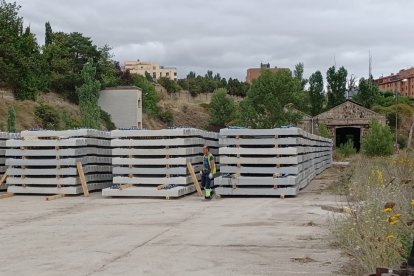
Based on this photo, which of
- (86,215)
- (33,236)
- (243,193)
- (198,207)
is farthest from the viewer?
(243,193)

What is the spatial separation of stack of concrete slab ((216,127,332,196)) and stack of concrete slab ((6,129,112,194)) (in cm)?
418

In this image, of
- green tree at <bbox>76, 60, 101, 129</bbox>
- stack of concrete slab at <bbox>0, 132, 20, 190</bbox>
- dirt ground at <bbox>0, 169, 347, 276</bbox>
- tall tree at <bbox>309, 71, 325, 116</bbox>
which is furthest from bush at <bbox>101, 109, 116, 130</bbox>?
dirt ground at <bbox>0, 169, 347, 276</bbox>

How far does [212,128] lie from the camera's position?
79.8 m

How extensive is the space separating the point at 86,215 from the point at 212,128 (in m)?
67.9

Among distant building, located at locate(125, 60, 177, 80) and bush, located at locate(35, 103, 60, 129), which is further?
distant building, located at locate(125, 60, 177, 80)

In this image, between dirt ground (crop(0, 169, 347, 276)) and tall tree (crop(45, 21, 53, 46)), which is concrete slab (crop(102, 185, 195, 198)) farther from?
tall tree (crop(45, 21, 53, 46))

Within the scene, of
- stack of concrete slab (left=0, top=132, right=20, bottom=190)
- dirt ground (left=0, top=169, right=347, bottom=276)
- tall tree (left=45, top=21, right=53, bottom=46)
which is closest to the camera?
dirt ground (left=0, top=169, right=347, bottom=276)

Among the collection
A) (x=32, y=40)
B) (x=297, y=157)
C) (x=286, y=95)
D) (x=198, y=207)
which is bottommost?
(x=198, y=207)

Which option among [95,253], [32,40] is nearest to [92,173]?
[95,253]

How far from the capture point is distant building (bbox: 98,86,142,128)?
198ft

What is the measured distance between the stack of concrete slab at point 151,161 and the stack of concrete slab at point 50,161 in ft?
3.92

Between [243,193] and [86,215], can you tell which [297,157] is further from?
[86,215]

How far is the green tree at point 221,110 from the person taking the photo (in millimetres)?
78688

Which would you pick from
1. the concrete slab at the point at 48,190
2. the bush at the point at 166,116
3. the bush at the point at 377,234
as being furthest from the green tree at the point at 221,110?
the bush at the point at 377,234
